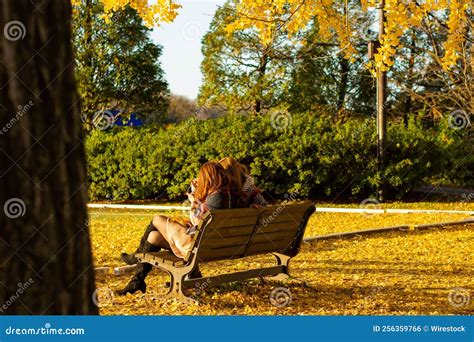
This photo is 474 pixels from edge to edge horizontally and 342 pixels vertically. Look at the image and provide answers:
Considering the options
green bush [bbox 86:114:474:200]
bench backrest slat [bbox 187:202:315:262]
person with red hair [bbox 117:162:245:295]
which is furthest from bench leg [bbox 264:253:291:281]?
green bush [bbox 86:114:474:200]

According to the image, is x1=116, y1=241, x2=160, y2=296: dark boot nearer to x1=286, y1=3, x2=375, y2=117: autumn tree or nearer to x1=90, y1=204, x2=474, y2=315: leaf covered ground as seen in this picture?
x1=90, y1=204, x2=474, y2=315: leaf covered ground

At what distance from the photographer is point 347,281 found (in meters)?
6.64

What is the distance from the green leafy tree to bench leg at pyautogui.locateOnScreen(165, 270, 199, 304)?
1757 centimetres

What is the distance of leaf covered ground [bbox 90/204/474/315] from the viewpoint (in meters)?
5.52


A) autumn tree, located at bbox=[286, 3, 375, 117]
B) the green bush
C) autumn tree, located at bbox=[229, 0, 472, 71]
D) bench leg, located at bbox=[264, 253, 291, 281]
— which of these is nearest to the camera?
bench leg, located at bbox=[264, 253, 291, 281]

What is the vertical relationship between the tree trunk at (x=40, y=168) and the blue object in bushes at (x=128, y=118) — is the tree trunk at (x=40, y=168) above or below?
below

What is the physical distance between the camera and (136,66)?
24453mm

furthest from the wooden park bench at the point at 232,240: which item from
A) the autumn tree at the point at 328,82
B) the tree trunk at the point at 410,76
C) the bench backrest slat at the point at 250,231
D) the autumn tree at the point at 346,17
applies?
the autumn tree at the point at 328,82

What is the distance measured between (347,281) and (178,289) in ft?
6.28

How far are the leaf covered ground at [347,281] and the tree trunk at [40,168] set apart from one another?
93.6 inches

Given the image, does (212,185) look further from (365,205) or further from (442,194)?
(442,194)

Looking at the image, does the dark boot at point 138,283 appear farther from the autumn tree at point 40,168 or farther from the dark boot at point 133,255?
the autumn tree at point 40,168

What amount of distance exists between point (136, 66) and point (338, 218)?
13.7m

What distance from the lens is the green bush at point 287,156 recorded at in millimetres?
16031
